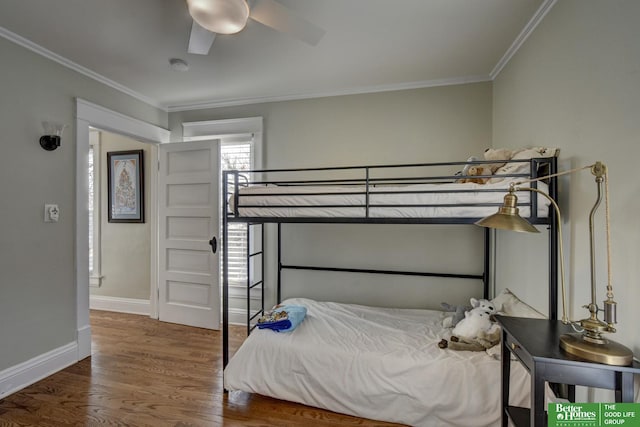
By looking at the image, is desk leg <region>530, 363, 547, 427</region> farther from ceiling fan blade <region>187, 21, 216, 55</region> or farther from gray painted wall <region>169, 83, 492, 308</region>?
ceiling fan blade <region>187, 21, 216, 55</region>

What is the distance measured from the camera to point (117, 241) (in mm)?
3652

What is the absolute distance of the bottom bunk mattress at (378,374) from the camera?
158cm

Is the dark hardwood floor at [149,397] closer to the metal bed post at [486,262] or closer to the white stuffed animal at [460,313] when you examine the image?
the white stuffed animal at [460,313]

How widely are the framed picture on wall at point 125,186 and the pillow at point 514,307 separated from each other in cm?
386

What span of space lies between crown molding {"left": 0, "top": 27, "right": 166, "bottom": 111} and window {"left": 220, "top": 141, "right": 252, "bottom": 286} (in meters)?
0.95

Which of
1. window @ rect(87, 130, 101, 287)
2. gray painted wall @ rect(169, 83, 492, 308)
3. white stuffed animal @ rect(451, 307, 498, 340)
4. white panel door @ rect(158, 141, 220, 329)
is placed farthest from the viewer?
window @ rect(87, 130, 101, 287)

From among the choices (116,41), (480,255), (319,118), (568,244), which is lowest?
(480,255)

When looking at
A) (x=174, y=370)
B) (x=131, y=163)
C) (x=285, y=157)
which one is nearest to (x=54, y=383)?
(x=174, y=370)

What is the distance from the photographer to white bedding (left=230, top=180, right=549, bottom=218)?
1585 millimetres

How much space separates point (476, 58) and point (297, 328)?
253cm

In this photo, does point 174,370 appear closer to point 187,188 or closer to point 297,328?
point 297,328

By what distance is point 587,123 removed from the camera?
4.43ft

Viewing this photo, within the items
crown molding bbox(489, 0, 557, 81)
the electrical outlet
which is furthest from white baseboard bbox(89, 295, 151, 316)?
crown molding bbox(489, 0, 557, 81)

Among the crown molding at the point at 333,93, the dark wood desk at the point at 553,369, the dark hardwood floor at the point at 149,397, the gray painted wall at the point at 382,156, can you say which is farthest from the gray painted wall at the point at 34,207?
the dark wood desk at the point at 553,369
